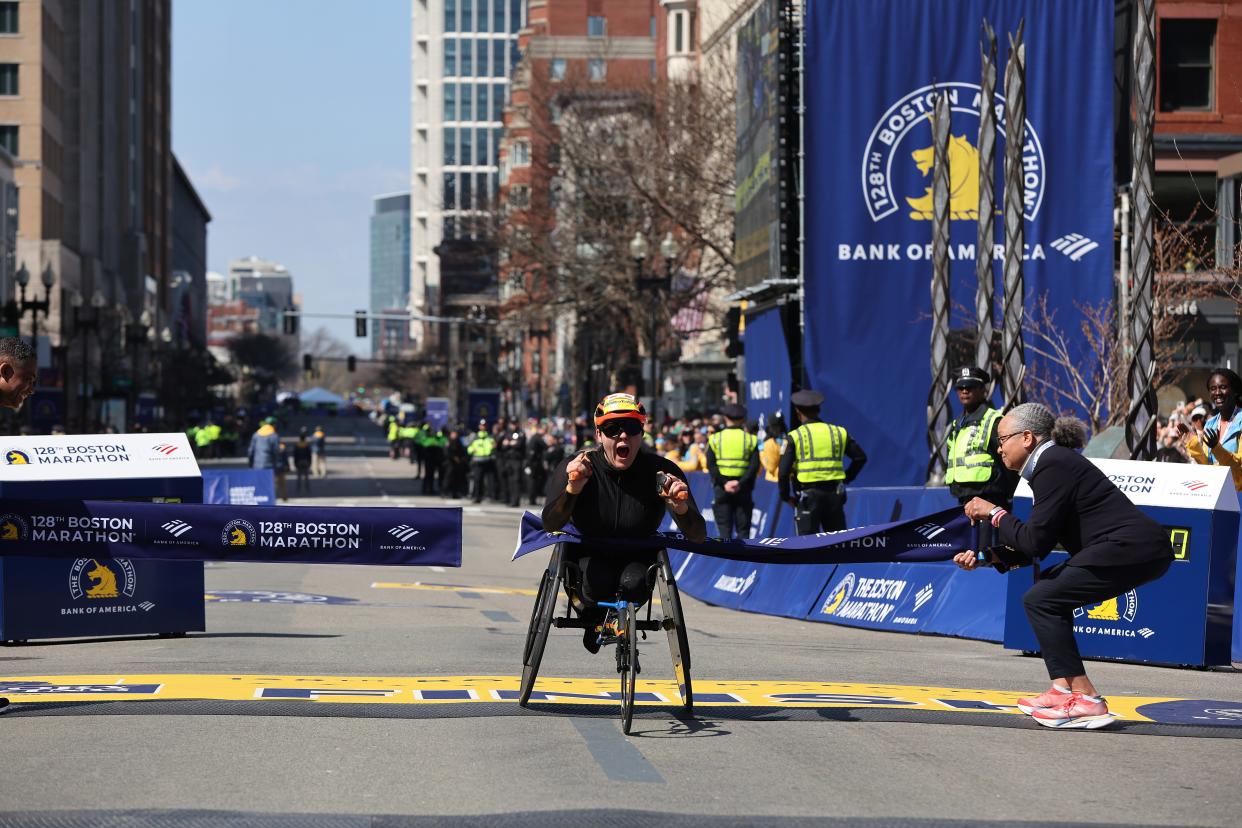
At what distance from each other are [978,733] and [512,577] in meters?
14.5

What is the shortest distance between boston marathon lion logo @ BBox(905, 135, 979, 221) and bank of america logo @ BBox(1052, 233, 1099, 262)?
1321 mm

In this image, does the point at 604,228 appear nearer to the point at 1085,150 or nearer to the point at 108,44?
the point at 1085,150

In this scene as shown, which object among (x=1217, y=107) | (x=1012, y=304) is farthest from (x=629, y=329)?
(x=1012, y=304)

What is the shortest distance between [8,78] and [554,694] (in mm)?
80757

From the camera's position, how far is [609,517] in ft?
30.8

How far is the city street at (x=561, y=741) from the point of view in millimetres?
7176

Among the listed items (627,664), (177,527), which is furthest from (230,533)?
(627,664)

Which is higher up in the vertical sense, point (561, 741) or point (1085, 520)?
point (1085, 520)

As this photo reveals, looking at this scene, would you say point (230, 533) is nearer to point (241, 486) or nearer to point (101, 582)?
point (101, 582)

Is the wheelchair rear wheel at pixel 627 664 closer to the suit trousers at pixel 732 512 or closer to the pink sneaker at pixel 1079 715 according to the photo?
the pink sneaker at pixel 1079 715

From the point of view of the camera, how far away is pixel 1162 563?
31.2 feet

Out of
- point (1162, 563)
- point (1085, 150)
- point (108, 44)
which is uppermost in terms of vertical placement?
point (108, 44)

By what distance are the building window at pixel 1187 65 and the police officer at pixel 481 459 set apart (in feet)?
54.8

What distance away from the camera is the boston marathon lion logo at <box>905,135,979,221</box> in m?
29.4
